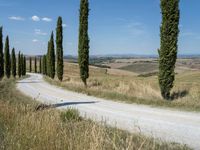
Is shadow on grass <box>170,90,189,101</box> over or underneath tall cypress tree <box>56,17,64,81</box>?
underneath

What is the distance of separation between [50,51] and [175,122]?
5744 centimetres

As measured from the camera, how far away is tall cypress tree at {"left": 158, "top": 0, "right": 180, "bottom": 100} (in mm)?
21406

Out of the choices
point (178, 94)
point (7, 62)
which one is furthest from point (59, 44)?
point (178, 94)

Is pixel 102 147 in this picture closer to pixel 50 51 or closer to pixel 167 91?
pixel 167 91

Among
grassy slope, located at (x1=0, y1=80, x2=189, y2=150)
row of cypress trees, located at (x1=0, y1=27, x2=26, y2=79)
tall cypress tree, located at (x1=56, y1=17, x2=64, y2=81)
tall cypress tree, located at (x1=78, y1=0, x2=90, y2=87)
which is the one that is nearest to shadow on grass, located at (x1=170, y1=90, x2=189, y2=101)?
grassy slope, located at (x1=0, y1=80, x2=189, y2=150)

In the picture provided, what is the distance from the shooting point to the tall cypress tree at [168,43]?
843 inches

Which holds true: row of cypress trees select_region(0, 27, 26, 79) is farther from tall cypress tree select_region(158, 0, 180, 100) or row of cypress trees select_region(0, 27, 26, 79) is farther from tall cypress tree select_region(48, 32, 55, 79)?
tall cypress tree select_region(158, 0, 180, 100)

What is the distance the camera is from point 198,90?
2203 centimetres

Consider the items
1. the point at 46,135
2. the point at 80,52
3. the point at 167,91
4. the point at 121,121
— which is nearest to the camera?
the point at 46,135

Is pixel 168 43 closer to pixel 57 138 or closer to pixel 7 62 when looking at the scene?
pixel 57 138

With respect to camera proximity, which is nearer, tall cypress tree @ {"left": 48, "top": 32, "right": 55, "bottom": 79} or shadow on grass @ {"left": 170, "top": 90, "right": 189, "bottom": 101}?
shadow on grass @ {"left": 170, "top": 90, "right": 189, "bottom": 101}

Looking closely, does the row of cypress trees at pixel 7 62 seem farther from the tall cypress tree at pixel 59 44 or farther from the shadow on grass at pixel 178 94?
the shadow on grass at pixel 178 94

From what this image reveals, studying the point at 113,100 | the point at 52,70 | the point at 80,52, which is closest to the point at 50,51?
the point at 52,70

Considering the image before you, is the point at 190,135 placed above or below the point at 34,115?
below
